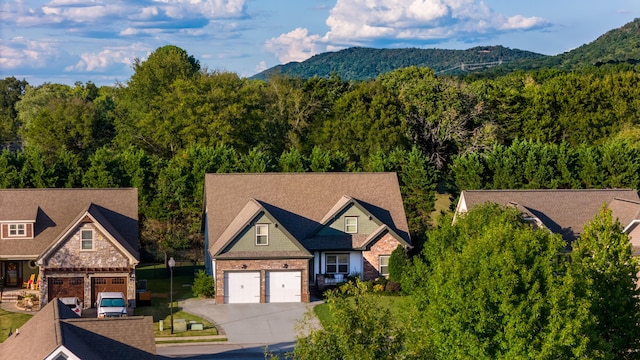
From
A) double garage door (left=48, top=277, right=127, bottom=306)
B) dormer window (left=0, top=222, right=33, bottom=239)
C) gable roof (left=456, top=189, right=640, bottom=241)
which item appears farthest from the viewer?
gable roof (left=456, top=189, right=640, bottom=241)

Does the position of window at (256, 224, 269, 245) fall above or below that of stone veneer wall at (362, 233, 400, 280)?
above

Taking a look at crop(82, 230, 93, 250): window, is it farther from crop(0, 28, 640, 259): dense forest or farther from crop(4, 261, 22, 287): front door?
crop(0, 28, 640, 259): dense forest

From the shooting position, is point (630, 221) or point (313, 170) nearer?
point (630, 221)

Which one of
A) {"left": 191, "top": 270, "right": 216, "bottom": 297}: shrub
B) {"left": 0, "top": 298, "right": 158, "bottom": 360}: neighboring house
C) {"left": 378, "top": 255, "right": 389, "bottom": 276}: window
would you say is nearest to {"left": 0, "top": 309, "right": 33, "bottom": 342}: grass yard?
{"left": 191, "top": 270, "right": 216, "bottom": 297}: shrub

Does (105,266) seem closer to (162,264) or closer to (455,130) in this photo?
(162,264)

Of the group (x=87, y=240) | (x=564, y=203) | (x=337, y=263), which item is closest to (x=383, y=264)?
(x=337, y=263)

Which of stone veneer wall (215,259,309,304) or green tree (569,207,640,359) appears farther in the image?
stone veneer wall (215,259,309,304)

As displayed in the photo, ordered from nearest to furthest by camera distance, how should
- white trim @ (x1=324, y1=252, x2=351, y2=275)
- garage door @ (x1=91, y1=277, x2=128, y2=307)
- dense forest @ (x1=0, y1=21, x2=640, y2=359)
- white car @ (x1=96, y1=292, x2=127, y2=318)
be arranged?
1. dense forest @ (x1=0, y1=21, x2=640, y2=359)
2. white car @ (x1=96, y1=292, x2=127, y2=318)
3. garage door @ (x1=91, y1=277, x2=128, y2=307)
4. white trim @ (x1=324, y1=252, x2=351, y2=275)

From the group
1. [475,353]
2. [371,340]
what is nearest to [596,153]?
[475,353]
